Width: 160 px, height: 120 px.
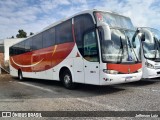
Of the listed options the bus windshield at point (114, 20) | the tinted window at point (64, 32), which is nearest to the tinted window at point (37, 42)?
the tinted window at point (64, 32)

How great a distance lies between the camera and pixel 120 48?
8812 millimetres

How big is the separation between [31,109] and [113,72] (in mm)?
3268

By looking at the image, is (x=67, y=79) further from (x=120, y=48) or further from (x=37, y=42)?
(x=37, y=42)

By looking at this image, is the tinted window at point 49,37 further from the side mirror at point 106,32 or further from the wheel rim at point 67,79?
the side mirror at point 106,32

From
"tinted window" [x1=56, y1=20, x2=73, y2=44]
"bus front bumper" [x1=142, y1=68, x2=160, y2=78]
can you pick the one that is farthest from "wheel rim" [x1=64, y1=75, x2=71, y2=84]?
"bus front bumper" [x1=142, y1=68, x2=160, y2=78]

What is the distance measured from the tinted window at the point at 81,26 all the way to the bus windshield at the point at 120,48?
0.99 m

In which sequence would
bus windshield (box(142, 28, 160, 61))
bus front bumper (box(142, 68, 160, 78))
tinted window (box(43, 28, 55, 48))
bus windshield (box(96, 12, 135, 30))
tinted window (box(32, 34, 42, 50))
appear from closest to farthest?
bus windshield (box(96, 12, 135, 30))
bus front bumper (box(142, 68, 160, 78))
bus windshield (box(142, 28, 160, 61))
tinted window (box(43, 28, 55, 48))
tinted window (box(32, 34, 42, 50))

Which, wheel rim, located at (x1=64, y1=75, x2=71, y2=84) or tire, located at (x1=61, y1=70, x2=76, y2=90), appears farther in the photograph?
wheel rim, located at (x1=64, y1=75, x2=71, y2=84)

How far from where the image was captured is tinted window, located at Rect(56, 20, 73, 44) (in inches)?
413

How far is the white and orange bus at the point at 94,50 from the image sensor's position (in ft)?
27.9

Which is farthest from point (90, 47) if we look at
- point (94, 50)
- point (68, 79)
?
point (68, 79)

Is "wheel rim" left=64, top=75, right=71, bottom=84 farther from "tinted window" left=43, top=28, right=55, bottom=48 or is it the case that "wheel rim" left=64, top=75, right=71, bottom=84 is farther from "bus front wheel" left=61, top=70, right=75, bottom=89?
"tinted window" left=43, top=28, right=55, bottom=48

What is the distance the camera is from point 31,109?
23.3 feet

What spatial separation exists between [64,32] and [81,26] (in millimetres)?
1557
